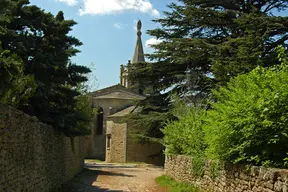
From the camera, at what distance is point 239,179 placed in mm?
7684

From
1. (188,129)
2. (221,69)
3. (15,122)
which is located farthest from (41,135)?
(221,69)

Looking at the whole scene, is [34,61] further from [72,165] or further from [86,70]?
[72,165]

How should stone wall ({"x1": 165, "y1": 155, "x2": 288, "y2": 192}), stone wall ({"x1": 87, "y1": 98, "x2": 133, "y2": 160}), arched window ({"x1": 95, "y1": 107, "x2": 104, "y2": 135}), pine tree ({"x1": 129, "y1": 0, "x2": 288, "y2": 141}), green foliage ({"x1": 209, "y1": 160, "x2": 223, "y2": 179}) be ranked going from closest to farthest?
stone wall ({"x1": 165, "y1": 155, "x2": 288, "y2": 192}), green foliage ({"x1": 209, "y1": 160, "x2": 223, "y2": 179}), pine tree ({"x1": 129, "y1": 0, "x2": 288, "y2": 141}), stone wall ({"x1": 87, "y1": 98, "x2": 133, "y2": 160}), arched window ({"x1": 95, "y1": 107, "x2": 104, "y2": 135})

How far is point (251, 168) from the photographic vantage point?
6.90 metres

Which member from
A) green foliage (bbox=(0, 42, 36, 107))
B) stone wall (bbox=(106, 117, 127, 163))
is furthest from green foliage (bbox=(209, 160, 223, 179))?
stone wall (bbox=(106, 117, 127, 163))

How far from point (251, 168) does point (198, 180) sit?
476 cm

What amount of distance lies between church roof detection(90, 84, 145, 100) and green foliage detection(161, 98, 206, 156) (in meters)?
22.6

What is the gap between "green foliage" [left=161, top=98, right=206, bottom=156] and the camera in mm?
12047

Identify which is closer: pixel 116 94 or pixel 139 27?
pixel 116 94

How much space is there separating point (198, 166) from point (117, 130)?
22881 mm

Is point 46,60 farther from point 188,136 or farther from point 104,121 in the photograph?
point 104,121

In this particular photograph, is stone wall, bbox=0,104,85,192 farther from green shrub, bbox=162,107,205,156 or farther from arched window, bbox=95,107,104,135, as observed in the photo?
arched window, bbox=95,107,104,135

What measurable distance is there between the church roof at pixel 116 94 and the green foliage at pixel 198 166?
28400 millimetres

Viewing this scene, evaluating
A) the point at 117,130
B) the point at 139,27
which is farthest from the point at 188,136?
the point at 139,27
